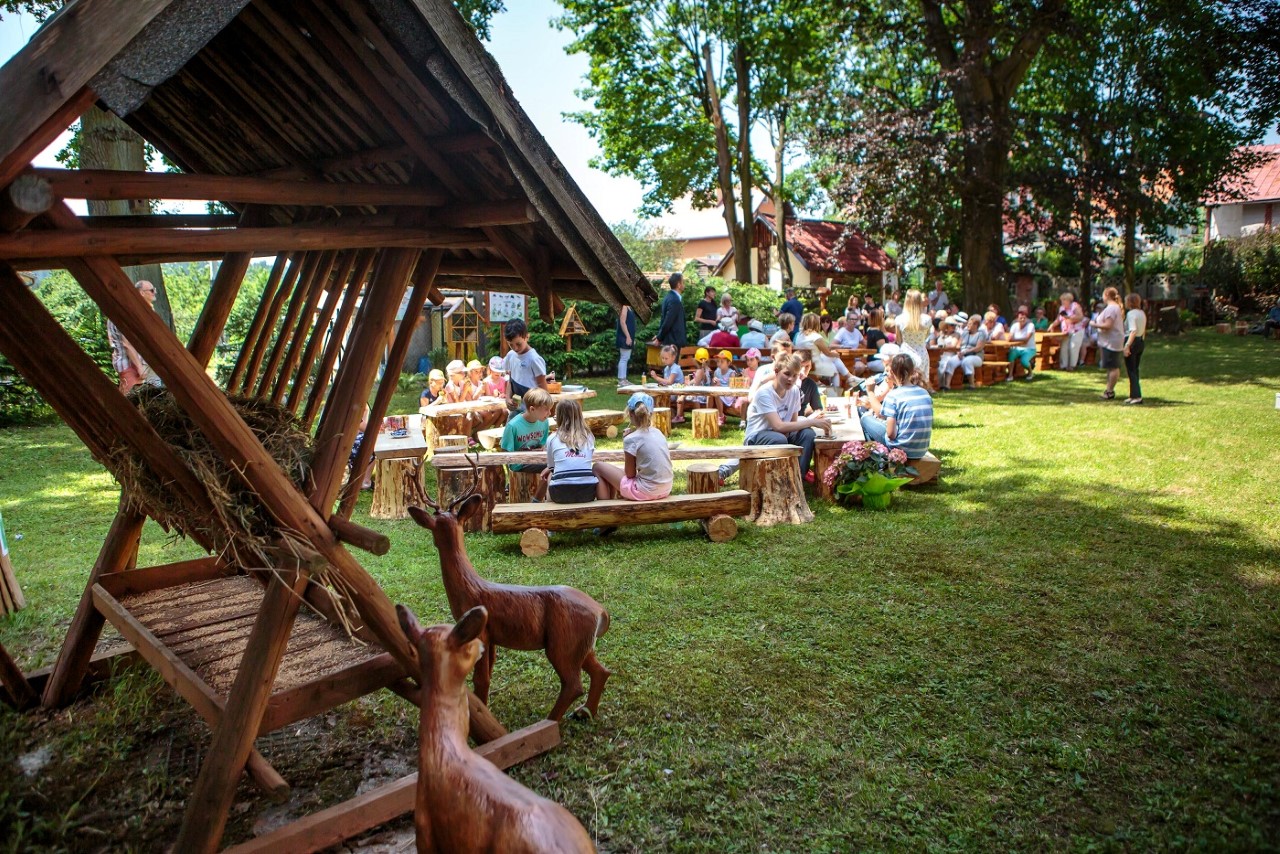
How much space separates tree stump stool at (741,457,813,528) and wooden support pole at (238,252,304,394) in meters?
4.70

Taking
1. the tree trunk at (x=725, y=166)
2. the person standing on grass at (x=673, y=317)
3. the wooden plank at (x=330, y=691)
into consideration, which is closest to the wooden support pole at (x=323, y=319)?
the wooden plank at (x=330, y=691)

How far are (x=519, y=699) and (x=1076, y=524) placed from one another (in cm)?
564

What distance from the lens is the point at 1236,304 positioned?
3039 cm

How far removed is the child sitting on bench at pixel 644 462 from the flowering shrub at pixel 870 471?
2.09 metres

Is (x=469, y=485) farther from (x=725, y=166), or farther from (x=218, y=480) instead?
(x=725, y=166)

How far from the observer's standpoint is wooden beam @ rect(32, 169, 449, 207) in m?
2.62

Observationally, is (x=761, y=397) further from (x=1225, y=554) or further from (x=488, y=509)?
(x=1225, y=554)

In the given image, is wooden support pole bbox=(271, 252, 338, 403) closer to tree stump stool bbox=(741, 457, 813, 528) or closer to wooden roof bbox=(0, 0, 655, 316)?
wooden roof bbox=(0, 0, 655, 316)

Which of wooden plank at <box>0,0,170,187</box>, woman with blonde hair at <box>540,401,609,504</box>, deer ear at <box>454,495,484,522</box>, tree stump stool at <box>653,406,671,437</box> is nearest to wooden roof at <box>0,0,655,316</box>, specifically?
wooden plank at <box>0,0,170,187</box>

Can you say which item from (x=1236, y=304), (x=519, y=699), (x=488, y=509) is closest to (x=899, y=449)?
(x=488, y=509)

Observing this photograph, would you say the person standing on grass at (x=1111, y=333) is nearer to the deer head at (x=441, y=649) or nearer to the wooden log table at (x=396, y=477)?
the wooden log table at (x=396, y=477)

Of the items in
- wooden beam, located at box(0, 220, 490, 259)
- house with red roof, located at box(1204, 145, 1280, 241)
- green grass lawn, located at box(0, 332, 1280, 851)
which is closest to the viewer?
wooden beam, located at box(0, 220, 490, 259)

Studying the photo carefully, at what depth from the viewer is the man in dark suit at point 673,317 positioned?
1477 cm

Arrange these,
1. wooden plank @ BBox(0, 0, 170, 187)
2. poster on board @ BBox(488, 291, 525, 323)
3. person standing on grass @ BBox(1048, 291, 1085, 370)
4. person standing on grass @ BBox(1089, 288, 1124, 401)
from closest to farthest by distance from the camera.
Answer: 1. wooden plank @ BBox(0, 0, 170, 187)
2. person standing on grass @ BBox(1089, 288, 1124, 401)
3. poster on board @ BBox(488, 291, 525, 323)
4. person standing on grass @ BBox(1048, 291, 1085, 370)
